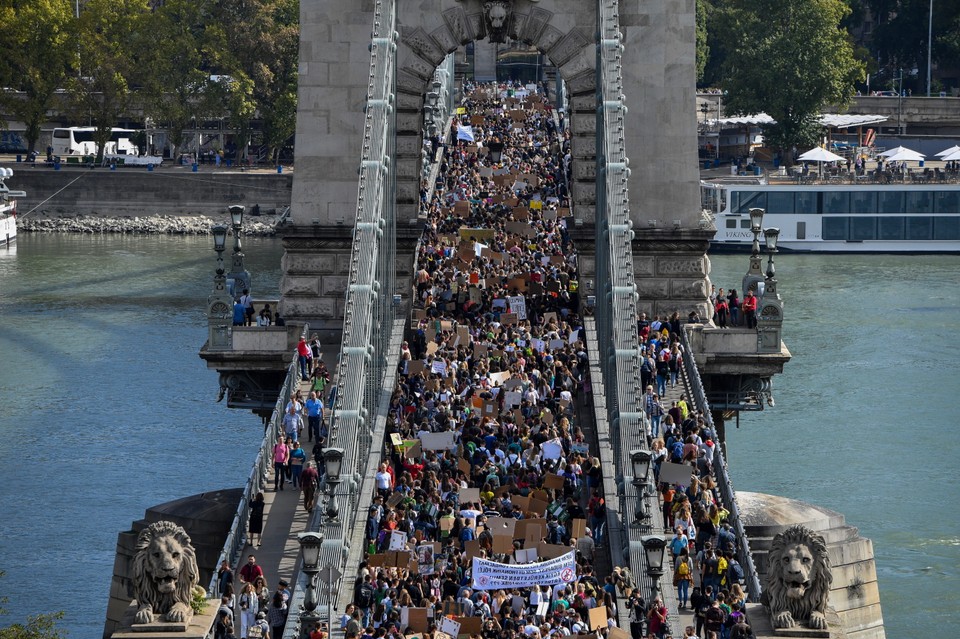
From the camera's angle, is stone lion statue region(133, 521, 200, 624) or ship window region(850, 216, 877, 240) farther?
ship window region(850, 216, 877, 240)

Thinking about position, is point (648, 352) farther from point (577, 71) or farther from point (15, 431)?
point (15, 431)

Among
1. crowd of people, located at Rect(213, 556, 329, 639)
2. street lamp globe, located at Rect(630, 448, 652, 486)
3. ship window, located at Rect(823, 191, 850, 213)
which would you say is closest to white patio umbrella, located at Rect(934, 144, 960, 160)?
ship window, located at Rect(823, 191, 850, 213)

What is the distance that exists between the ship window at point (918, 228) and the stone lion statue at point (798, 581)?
99.2 metres

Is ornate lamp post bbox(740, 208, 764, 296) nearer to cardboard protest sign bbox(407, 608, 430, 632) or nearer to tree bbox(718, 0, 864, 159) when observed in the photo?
cardboard protest sign bbox(407, 608, 430, 632)

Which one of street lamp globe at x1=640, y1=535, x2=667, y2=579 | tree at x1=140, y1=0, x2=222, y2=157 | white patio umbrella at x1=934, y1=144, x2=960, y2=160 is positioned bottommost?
street lamp globe at x1=640, y1=535, x2=667, y2=579

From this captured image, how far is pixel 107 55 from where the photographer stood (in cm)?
13500

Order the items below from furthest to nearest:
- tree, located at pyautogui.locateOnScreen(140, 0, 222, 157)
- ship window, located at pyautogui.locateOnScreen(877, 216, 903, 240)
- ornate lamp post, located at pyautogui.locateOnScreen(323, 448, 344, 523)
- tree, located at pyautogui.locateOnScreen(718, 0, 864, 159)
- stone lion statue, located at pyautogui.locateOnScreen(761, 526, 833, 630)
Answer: tree, located at pyautogui.locateOnScreen(140, 0, 222, 157) < tree, located at pyautogui.locateOnScreen(718, 0, 864, 159) < ship window, located at pyautogui.locateOnScreen(877, 216, 903, 240) < ornate lamp post, located at pyautogui.locateOnScreen(323, 448, 344, 523) < stone lion statue, located at pyautogui.locateOnScreen(761, 526, 833, 630)

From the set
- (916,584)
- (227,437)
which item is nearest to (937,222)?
(227,437)

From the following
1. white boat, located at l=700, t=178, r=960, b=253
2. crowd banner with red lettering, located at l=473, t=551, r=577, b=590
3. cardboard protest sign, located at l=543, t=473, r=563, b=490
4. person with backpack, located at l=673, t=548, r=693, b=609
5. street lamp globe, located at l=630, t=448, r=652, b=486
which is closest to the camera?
crowd banner with red lettering, located at l=473, t=551, r=577, b=590

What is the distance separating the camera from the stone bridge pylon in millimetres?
48781

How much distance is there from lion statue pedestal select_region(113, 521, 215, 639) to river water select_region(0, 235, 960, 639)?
21.5 m

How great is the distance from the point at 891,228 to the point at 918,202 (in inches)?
84.4

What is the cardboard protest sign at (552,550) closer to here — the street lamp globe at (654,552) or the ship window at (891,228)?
the street lamp globe at (654,552)

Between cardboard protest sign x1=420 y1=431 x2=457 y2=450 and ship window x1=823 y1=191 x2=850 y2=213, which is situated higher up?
ship window x1=823 y1=191 x2=850 y2=213
